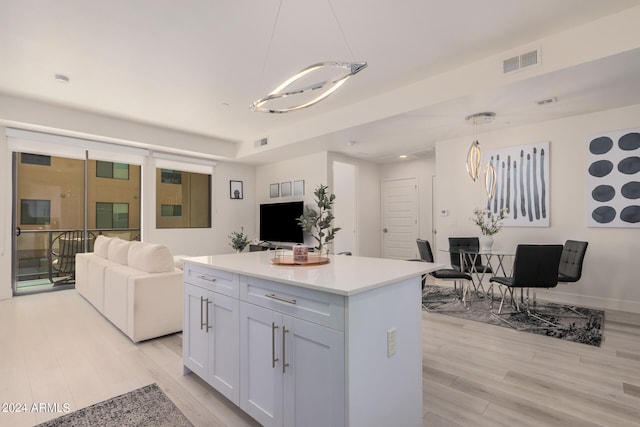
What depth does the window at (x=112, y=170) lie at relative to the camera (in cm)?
582

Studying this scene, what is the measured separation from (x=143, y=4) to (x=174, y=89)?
1.65 m

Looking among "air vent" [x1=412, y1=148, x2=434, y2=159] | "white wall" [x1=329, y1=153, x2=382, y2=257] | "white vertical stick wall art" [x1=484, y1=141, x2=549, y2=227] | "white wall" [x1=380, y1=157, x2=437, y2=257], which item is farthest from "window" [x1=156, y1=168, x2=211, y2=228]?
"white vertical stick wall art" [x1=484, y1=141, x2=549, y2=227]

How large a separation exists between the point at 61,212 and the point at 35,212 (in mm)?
351

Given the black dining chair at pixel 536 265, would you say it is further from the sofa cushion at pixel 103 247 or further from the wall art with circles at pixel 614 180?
the sofa cushion at pixel 103 247

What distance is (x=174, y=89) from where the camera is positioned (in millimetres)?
4059

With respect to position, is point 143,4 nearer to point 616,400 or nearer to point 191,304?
point 191,304

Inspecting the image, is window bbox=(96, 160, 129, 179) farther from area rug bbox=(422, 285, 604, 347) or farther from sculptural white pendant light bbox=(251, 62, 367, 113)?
area rug bbox=(422, 285, 604, 347)

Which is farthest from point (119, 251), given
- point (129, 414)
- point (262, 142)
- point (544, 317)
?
point (544, 317)

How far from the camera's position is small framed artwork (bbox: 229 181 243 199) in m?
7.32

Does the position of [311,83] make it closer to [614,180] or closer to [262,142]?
[262,142]

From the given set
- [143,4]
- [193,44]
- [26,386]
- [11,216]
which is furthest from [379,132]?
[11,216]

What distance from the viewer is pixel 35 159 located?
5.18 meters

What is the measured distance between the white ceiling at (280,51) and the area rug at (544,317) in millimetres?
2508

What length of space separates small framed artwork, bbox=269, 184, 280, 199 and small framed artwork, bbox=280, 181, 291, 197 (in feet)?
0.36
